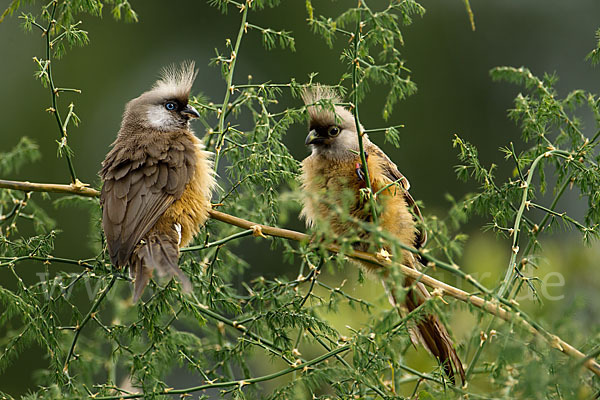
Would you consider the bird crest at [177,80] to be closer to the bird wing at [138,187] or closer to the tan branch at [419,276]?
the bird wing at [138,187]

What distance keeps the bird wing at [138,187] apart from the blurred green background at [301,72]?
524cm

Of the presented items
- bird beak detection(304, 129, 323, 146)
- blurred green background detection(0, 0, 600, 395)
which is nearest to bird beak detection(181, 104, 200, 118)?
bird beak detection(304, 129, 323, 146)

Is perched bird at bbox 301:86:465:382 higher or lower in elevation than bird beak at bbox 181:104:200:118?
lower

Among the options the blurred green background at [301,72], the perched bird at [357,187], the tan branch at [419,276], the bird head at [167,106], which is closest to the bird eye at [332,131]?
the perched bird at [357,187]

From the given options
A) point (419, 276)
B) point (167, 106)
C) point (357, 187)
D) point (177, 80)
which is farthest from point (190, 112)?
point (419, 276)

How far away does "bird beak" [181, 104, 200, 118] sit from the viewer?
453 cm

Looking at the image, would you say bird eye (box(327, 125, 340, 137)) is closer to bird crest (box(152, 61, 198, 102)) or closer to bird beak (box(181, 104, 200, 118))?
bird beak (box(181, 104, 200, 118))

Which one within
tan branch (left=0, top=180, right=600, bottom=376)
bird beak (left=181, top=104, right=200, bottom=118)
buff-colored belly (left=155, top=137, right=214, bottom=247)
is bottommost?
buff-colored belly (left=155, top=137, right=214, bottom=247)

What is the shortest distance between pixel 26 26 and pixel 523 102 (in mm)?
2320

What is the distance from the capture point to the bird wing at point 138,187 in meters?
3.75

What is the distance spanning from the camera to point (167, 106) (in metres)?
4.71

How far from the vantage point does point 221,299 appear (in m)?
3.58

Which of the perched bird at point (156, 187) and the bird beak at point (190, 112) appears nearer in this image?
the perched bird at point (156, 187)

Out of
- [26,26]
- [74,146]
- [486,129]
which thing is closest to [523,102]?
[26,26]
